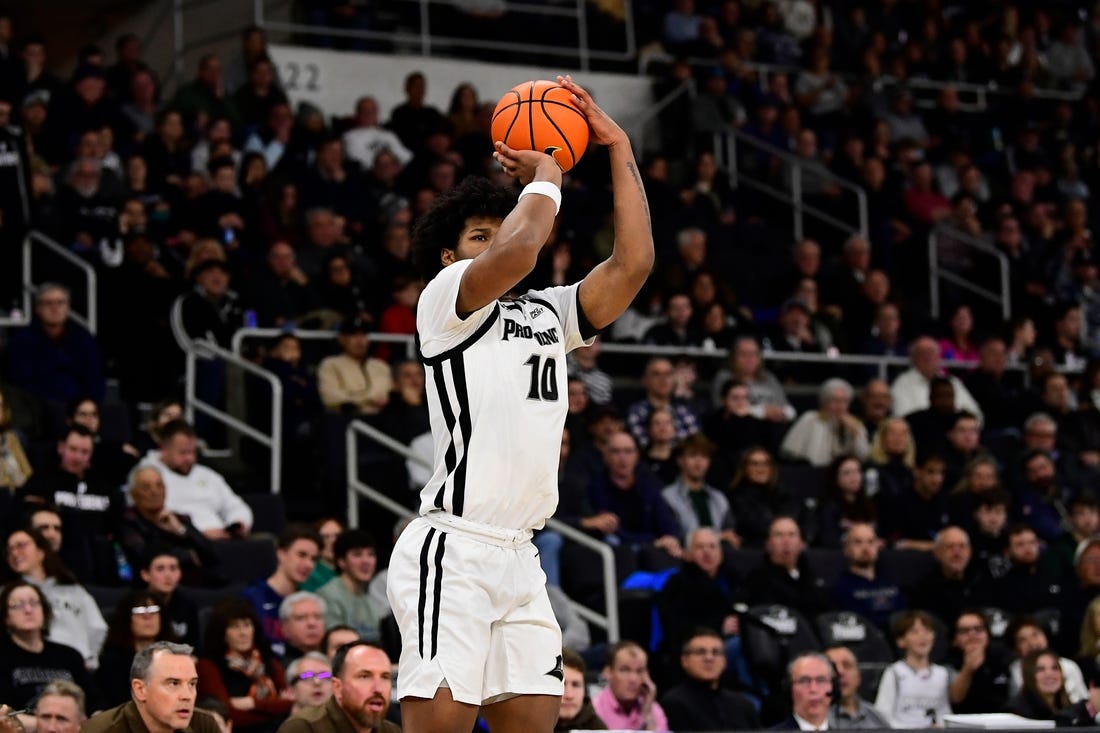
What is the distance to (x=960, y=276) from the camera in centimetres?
1836

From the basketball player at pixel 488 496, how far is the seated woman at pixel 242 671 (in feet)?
14.7

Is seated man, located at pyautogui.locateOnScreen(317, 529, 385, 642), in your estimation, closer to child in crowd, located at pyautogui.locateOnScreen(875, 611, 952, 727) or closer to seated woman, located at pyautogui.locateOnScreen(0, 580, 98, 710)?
seated woman, located at pyautogui.locateOnScreen(0, 580, 98, 710)

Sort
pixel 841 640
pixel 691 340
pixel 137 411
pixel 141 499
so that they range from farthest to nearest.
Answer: pixel 691 340
pixel 137 411
pixel 841 640
pixel 141 499

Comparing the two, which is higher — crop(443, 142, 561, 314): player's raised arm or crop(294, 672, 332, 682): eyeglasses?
crop(443, 142, 561, 314): player's raised arm

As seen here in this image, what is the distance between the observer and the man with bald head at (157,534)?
1050 cm

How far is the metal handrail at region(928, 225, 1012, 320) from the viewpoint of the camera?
57.8 feet

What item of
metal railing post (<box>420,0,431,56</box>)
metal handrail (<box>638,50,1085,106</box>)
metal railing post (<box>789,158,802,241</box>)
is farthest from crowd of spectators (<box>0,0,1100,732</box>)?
metal railing post (<box>420,0,431,56</box>)

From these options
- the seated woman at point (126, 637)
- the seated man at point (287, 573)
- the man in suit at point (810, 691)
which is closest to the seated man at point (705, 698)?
the man in suit at point (810, 691)

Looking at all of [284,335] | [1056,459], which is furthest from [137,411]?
[1056,459]

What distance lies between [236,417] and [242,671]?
3.58 meters

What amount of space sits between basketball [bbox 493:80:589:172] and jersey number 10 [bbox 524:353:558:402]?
56 cm

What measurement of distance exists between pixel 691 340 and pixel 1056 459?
10.5 ft

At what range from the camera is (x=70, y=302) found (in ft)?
43.9

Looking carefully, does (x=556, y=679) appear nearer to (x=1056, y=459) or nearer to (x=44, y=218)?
(x=44, y=218)
